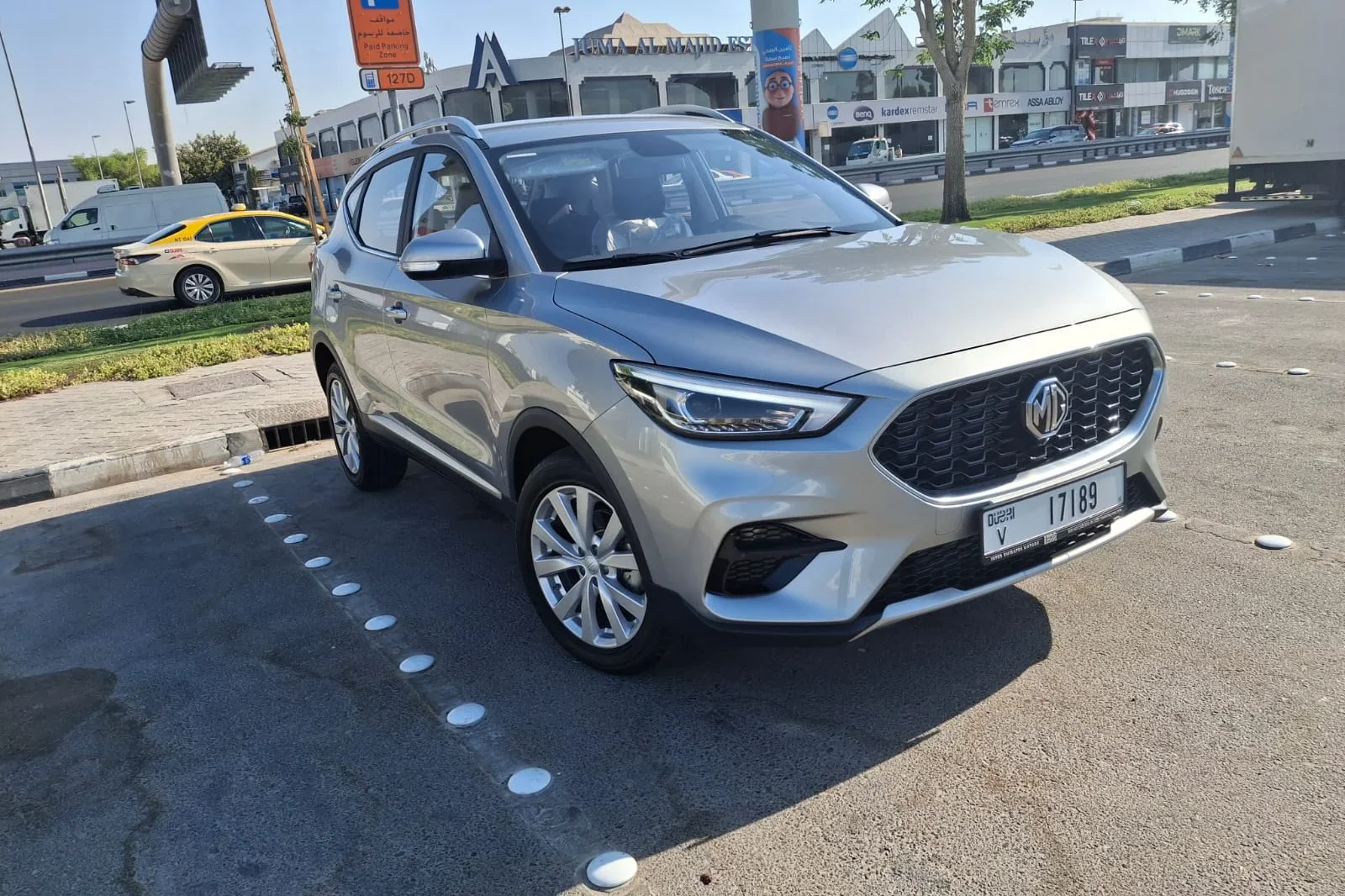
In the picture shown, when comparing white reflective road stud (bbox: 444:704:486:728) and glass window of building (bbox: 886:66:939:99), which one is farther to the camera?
glass window of building (bbox: 886:66:939:99)

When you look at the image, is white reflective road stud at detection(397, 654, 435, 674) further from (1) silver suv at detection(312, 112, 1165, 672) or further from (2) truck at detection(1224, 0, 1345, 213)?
(2) truck at detection(1224, 0, 1345, 213)

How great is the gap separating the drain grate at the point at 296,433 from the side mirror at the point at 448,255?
3.75 m

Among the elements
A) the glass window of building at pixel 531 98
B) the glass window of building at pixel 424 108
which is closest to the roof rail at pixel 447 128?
the glass window of building at pixel 531 98

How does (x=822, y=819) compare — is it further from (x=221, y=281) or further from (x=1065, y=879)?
(x=221, y=281)

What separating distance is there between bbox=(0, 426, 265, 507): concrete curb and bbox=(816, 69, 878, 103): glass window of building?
54.9 m

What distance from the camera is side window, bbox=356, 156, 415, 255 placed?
4.53 metres

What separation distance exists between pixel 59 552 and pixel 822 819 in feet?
13.9

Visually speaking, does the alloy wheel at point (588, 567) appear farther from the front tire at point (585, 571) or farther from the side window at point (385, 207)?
the side window at point (385, 207)

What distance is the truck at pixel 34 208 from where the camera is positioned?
148 feet

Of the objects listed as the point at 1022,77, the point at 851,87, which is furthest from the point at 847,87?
the point at 1022,77

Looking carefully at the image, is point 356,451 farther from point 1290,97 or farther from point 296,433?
point 1290,97

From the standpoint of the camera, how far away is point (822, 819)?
249cm

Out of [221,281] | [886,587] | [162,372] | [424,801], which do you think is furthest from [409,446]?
[221,281]

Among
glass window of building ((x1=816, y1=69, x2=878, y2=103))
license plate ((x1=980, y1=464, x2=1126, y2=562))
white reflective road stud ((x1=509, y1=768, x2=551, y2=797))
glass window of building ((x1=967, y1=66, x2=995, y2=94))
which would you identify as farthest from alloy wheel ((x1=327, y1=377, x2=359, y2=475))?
glass window of building ((x1=967, y1=66, x2=995, y2=94))
